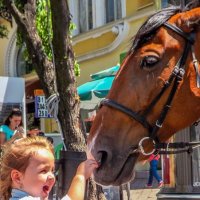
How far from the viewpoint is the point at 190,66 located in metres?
2.93

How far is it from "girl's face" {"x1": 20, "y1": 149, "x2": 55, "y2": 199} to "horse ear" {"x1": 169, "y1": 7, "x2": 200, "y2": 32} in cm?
105

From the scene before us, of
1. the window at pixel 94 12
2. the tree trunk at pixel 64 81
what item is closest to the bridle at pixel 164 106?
the tree trunk at pixel 64 81

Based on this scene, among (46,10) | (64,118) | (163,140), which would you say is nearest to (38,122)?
(46,10)

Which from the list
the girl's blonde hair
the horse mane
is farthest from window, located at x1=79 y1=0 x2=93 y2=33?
the girl's blonde hair

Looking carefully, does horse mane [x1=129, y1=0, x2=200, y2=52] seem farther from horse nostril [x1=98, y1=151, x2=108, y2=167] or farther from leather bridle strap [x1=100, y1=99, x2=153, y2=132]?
horse nostril [x1=98, y1=151, x2=108, y2=167]

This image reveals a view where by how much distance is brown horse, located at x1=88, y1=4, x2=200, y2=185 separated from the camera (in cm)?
288

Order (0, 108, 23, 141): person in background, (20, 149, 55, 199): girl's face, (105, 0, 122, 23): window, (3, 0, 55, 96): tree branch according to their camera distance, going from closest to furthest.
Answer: (20, 149, 55, 199): girl's face < (3, 0, 55, 96): tree branch < (0, 108, 23, 141): person in background < (105, 0, 122, 23): window

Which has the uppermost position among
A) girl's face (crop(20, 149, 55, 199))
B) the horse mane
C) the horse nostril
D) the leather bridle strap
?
the horse mane

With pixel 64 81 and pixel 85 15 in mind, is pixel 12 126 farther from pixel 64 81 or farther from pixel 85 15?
pixel 85 15

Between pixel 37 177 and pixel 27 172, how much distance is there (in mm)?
57

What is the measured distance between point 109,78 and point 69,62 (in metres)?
4.19

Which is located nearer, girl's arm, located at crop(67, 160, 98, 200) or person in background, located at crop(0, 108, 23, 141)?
girl's arm, located at crop(67, 160, 98, 200)

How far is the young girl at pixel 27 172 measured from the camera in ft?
8.79

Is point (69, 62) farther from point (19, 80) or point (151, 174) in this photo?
point (151, 174)
